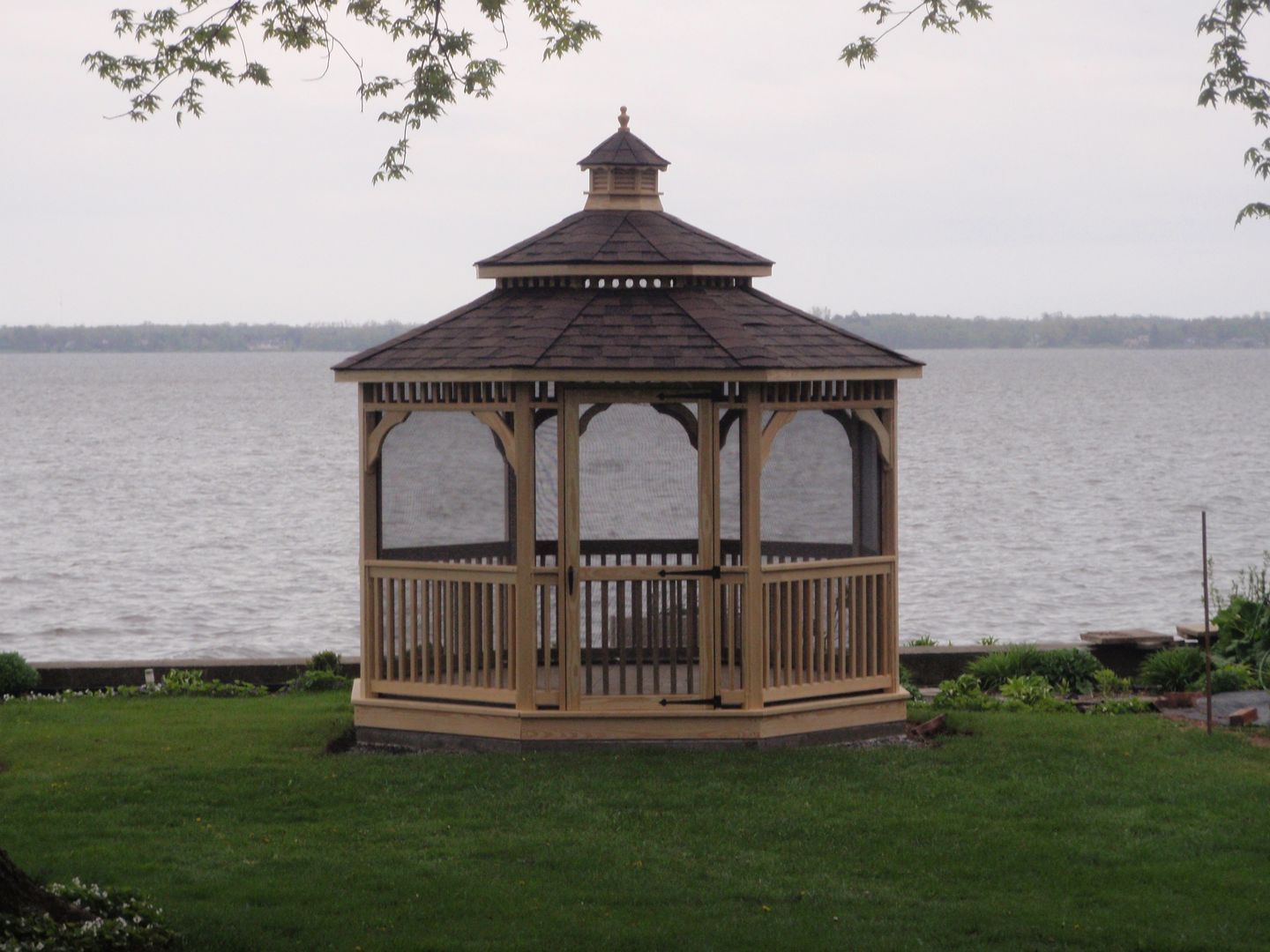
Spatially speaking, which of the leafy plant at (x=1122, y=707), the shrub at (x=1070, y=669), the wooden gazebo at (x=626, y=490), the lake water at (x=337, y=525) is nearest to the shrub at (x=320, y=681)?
the wooden gazebo at (x=626, y=490)

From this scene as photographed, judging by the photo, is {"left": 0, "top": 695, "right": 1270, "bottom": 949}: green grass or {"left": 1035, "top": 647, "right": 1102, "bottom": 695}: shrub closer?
{"left": 0, "top": 695, "right": 1270, "bottom": 949}: green grass

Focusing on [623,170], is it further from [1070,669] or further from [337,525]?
[337,525]

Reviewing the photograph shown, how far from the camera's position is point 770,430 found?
10.5 m

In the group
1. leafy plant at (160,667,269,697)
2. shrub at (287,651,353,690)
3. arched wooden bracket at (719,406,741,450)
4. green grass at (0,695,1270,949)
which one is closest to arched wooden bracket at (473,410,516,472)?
arched wooden bracket at (719,406,741,450)

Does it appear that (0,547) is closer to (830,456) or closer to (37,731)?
(37,731)

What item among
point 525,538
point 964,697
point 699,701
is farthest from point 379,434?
point 964,697

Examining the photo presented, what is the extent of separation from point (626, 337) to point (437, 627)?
7.25ft

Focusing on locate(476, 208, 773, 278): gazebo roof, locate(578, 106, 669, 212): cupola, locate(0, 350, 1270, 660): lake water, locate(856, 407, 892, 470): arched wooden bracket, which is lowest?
locate(0, 350, 1270, 660): lake water

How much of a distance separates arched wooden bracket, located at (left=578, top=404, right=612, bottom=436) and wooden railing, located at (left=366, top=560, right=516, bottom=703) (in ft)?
3.39

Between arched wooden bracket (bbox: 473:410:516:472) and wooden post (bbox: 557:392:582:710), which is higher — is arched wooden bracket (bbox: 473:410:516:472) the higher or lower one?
the higher one

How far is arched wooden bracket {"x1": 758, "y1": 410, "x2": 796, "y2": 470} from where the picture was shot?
34.4 feet

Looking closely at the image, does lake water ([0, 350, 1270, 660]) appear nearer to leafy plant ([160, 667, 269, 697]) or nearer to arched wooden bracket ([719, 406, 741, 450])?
leafy plant ([160, 667, 269, 697])

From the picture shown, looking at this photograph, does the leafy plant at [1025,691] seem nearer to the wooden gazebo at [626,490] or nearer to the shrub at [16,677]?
the wooden gazebo at [626,490]

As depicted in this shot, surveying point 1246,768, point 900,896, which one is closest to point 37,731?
point 900,896
